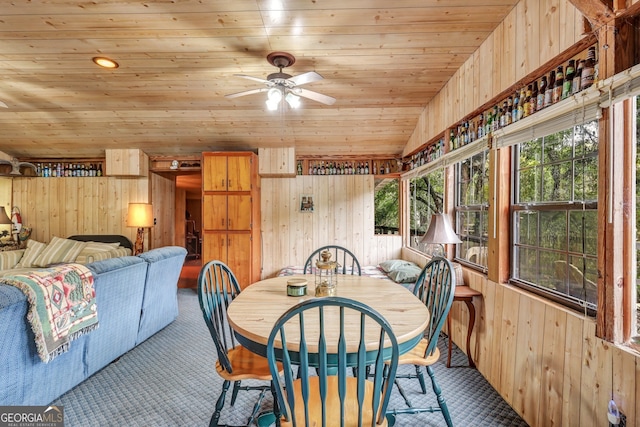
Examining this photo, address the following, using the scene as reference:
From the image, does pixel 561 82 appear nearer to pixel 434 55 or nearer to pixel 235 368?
pixel 434 55

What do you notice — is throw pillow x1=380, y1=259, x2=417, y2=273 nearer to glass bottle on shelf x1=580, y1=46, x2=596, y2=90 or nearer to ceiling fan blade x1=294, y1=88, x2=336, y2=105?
ceiling fan blade x1=294, y1=88, x2=336, y2=105

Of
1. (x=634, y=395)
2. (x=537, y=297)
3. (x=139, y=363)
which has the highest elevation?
(x=537, y=297)

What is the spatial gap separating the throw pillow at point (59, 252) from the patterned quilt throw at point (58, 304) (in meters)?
3.18

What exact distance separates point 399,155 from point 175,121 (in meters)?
3.44

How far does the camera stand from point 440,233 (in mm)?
2662

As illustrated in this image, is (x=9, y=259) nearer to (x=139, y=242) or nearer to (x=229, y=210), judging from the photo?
(x=139, y=242)

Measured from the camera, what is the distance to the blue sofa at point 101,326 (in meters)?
1.70

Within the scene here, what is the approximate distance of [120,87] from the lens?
11.4 feet

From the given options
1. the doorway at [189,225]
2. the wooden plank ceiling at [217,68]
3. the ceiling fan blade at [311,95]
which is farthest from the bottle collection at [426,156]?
the doorway at [189,225]

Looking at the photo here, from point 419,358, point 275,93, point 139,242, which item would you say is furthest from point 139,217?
point 419,358

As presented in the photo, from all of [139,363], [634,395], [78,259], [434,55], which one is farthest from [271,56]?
[78,259]

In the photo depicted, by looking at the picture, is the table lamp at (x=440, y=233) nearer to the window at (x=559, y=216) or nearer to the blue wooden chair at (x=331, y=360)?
the window at (x=559, y=216)

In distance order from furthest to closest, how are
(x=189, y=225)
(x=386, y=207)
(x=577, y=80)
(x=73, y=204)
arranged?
(x=189, y=225) < (x=386, y=207) < (x=73, y=204) < (x=577, y=80)

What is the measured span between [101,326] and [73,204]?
395cm
